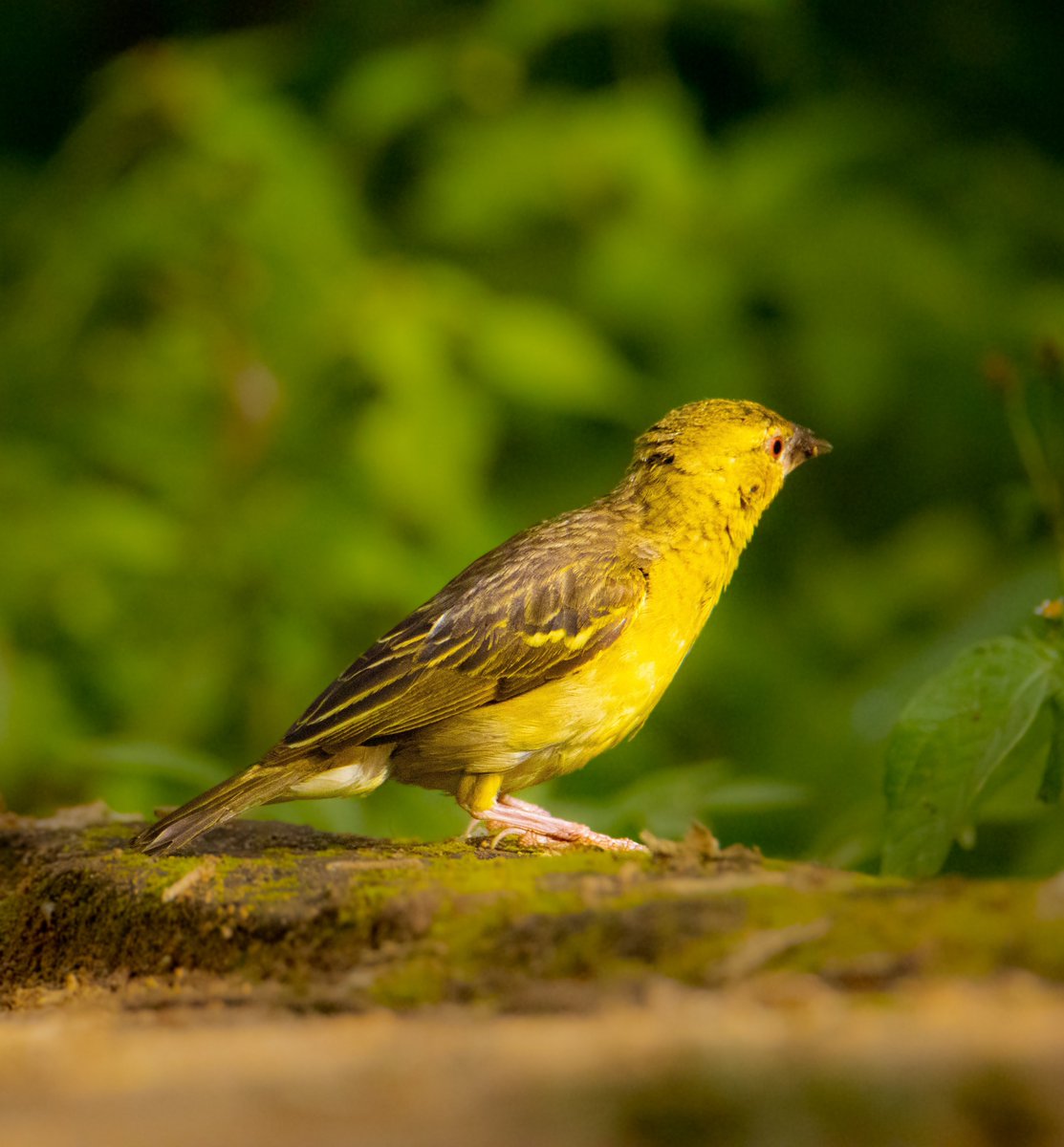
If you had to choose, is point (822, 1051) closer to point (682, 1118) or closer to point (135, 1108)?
point (682, 1118)

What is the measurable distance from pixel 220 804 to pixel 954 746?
5.08 feet

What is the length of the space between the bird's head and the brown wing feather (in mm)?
247

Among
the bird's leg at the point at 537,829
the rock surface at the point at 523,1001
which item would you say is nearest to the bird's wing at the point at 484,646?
the bird's leg at the point at 537,829

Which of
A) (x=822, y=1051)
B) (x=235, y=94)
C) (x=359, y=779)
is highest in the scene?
(x=235, y=94)

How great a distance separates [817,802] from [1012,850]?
3.15 ft

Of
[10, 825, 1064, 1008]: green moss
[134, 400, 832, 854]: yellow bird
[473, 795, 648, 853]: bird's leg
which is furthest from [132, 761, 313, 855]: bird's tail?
[473, 795, 648, 853]: bird's leg

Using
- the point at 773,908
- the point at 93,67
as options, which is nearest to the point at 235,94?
the point at 93,67

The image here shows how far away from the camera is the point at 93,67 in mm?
8977

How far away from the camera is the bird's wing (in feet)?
12.8

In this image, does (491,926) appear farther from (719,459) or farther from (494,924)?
(719,459)

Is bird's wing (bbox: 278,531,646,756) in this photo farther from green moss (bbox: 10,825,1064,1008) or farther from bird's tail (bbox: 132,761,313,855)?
green moss (bbox: 10,825,1064,1008)

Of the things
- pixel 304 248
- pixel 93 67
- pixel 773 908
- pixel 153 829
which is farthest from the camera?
pixel 93 67

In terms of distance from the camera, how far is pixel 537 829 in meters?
3.80

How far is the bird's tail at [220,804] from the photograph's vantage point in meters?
3.24
